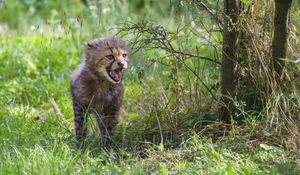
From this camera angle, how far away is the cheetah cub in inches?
251

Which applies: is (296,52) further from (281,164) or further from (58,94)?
(58,94)

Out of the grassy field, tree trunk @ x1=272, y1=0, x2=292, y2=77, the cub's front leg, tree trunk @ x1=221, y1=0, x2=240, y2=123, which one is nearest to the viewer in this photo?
the grassy field

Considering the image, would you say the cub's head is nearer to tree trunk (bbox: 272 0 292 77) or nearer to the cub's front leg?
the cub's front leg

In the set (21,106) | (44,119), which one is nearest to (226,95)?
(44,119)

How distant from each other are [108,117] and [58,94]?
1677 millimetres

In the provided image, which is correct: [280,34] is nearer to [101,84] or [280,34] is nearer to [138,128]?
[138,128]

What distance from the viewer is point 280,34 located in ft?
19.4

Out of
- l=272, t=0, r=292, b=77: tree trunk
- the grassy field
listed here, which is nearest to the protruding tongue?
the grassy field

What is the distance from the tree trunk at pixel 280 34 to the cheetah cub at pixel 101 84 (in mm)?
1289

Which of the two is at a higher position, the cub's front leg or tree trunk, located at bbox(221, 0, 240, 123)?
tree trunk, located at bbox(221, 0, 240, 123)

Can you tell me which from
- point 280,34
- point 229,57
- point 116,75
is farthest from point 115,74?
point 280,34

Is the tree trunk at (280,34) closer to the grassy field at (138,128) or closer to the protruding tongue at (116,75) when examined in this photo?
the grassy field at (138,128)

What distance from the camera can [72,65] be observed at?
8.80 metres

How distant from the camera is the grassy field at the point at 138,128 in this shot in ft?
17.1
